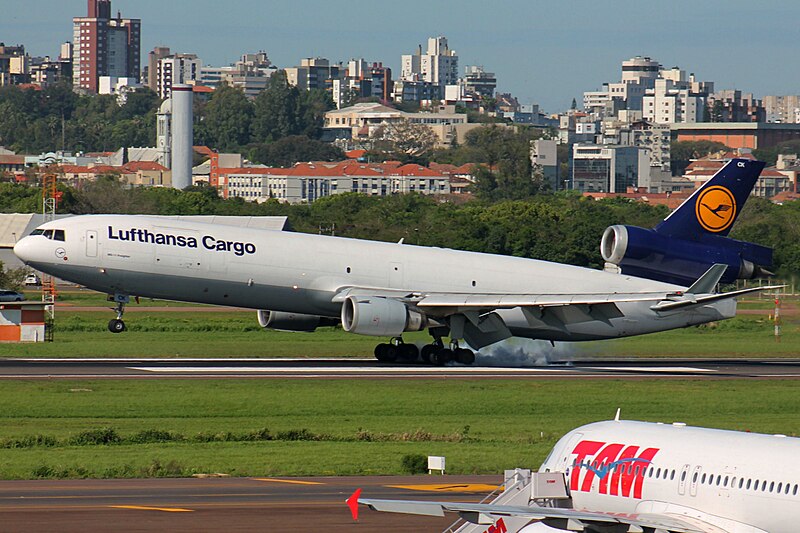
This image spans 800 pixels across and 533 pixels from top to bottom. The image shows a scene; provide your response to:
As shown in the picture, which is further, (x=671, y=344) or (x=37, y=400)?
(x=671, y=344)

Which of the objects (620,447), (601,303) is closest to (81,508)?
(620,447)

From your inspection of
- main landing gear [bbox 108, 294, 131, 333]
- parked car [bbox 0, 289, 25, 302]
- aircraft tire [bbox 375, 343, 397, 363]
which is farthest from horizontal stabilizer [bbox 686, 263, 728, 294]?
parked car [bbox 0, 289, 25, 302]

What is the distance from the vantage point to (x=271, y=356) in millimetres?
65938

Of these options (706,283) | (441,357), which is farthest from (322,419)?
(706,283)

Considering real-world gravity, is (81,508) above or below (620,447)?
below

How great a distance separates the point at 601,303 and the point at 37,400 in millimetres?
22986

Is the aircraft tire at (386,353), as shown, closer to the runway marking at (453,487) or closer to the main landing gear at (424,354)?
the main landing gear at (424,354)

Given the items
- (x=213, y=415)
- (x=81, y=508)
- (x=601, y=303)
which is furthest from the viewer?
(x=601, y=303)

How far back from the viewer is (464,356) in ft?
207

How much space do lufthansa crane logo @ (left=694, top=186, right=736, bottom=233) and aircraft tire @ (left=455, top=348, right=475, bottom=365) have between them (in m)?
11.3

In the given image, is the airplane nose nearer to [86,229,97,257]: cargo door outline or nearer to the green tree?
[86,229,97,257]: cargo door outline

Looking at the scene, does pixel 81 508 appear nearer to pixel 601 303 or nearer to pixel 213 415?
pixel 213 415

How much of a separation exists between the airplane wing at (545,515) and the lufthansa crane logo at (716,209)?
1576 inches

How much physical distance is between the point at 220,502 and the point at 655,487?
10.5m
